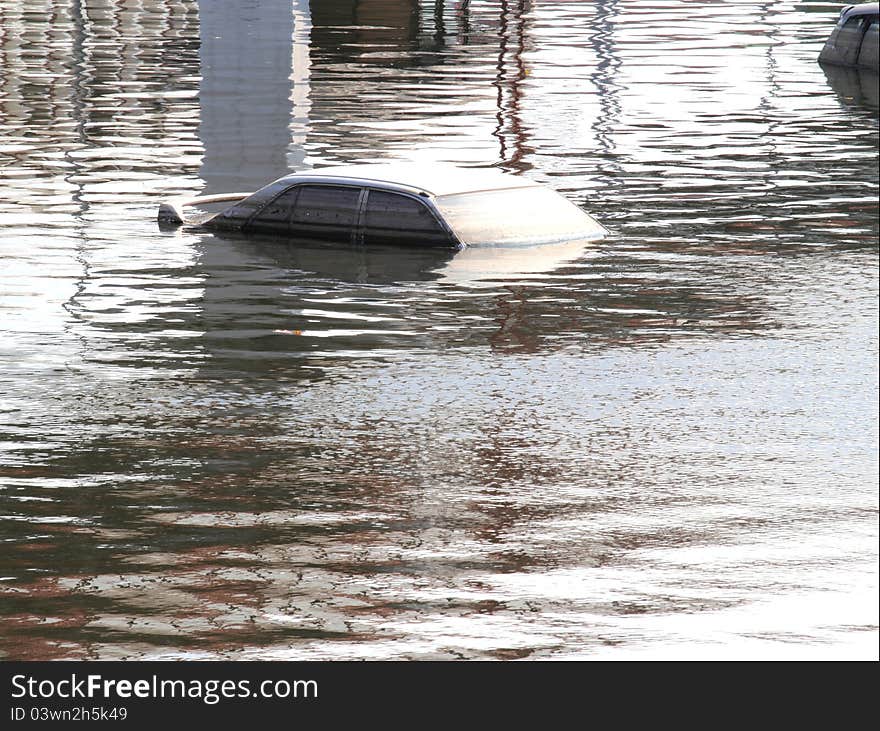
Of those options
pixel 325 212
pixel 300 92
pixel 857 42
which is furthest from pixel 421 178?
pixel 857 42

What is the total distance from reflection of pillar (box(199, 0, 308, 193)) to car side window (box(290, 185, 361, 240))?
513 cm

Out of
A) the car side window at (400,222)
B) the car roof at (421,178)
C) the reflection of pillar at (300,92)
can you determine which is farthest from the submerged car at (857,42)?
the car side window at (400,222)

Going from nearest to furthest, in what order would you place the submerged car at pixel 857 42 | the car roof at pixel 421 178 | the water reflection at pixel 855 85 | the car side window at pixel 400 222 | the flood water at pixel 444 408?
the flood water at pixel 444 408 → the car roof at pixel 421 178 → the car side window at pixel 400 222 → the water reflection at pixel 855 85 → the submerged car at pixel 857 42

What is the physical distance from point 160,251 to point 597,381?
351 inches

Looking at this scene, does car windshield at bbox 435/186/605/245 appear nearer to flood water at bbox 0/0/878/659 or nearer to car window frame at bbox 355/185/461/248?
car window frame at bbox 355/185/461/248

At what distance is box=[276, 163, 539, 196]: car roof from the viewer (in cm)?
2172

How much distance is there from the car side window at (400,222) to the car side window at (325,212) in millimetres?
223

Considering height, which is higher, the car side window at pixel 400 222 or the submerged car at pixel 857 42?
the car side window at pixel 400 222

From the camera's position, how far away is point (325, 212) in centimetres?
2275

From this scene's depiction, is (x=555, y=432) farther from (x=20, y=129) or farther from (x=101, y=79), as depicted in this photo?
(x=101, y=79)

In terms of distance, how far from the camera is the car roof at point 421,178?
2172 cm

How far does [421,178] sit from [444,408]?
8162mm

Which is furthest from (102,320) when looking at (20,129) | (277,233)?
(20,129)

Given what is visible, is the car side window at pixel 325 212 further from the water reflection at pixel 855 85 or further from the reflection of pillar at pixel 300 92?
the water reflection at pixel 855 85
